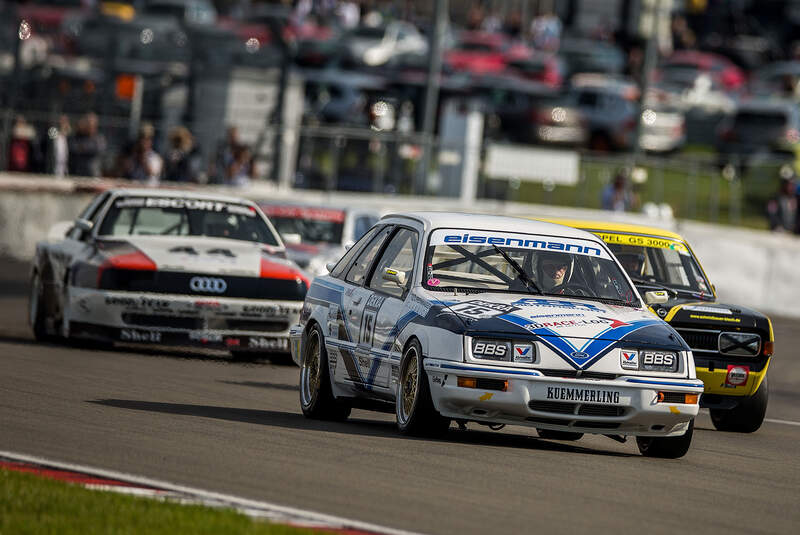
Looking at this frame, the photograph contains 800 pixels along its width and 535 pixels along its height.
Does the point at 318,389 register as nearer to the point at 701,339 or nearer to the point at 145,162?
the point at 701,339

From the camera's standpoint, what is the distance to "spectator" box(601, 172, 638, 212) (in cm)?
2831

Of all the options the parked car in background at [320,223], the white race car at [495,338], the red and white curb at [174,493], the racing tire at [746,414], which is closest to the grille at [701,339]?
the racing tire at [746,414]

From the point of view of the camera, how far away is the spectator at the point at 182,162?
91.5 feet

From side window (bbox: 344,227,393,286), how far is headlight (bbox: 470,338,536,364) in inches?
69.5

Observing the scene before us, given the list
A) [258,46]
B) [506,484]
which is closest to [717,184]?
[258,46]

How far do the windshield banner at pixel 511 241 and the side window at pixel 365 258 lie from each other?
2.06 feet

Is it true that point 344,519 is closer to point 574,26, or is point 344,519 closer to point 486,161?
point 486,161

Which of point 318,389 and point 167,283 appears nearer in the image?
point 318,389

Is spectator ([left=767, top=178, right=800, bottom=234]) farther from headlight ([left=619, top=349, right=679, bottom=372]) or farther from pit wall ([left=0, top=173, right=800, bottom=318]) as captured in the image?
headlight ([left=619, top=349, right=679, bottom=372])

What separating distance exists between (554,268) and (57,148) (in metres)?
17.9

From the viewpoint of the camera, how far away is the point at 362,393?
10914 millimetres

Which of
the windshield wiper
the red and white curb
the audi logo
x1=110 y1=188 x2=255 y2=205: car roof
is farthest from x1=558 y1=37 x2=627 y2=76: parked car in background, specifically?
the red and white curb

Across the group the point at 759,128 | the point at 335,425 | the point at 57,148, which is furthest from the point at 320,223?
the point at 759,128

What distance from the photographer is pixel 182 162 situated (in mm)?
28141
